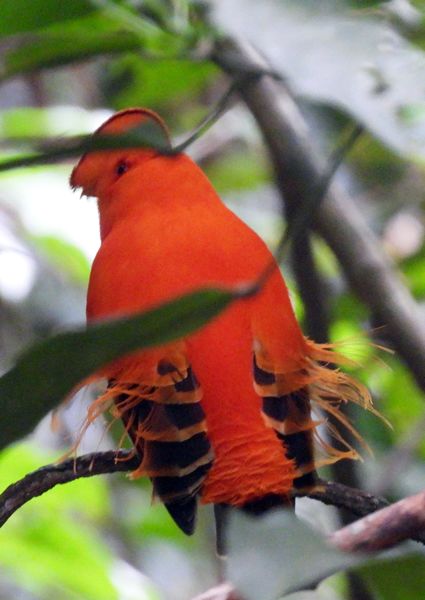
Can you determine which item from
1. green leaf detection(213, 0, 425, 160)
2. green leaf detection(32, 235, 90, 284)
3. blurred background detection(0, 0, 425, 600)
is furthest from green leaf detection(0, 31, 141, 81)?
green leaf detection(32, 235, 90, 284)

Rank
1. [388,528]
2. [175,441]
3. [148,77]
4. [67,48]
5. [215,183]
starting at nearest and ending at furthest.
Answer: [388,528] → [175,441] → [67,48] → [148,77] → [215,183]

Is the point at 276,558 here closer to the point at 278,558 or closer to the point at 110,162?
the point at 278,558

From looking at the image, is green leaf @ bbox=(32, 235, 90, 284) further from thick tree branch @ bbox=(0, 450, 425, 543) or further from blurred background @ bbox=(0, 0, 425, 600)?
thick tree branch @ bbox=(0, 450, 425, 543)

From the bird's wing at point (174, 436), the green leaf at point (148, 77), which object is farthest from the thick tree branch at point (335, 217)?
the bird's wing at point (174, 436)

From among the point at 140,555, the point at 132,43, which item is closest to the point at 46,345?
the point at 132,43

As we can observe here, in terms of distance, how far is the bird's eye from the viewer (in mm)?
1292

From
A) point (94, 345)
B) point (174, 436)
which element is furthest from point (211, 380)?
point (94, 345)

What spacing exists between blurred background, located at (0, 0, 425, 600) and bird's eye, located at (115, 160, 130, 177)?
13cm

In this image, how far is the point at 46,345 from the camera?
0.66 meters

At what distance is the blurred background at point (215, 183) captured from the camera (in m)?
1.20

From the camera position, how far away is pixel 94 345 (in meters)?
0.67

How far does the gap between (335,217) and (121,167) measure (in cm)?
54

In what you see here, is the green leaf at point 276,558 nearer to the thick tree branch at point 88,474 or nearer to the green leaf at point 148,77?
the thick tree branch at point 88,474

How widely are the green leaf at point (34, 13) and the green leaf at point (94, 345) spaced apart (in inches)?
27.2
